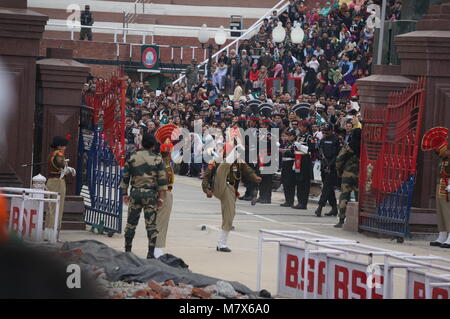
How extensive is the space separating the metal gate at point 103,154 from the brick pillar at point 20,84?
1.01 meters

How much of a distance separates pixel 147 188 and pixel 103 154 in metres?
3.43

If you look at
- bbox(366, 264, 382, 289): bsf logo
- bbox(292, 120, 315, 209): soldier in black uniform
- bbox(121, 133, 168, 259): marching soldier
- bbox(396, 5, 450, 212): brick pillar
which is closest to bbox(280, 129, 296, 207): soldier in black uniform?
bbox(292, 120, 315, 209): soldier in black uniform

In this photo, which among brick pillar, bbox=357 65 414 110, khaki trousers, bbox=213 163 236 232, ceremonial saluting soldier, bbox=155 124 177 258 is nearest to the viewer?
ceremonial saluting soldier, bbox=155 124 177 258

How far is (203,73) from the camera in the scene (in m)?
40.3

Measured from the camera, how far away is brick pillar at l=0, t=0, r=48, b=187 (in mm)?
16562

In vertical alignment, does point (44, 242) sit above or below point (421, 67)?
below

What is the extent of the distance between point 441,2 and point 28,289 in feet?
51.7

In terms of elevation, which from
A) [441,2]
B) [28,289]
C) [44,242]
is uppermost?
[441,2]

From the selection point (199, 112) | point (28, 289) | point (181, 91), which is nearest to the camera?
point (28, 289)

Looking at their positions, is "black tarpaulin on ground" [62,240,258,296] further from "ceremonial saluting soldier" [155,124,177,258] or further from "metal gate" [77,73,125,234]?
"metal gate" [77,73,125,234]

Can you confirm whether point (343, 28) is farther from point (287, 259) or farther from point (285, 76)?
point (287, 259)

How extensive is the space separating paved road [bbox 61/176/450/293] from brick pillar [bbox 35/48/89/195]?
1.44m

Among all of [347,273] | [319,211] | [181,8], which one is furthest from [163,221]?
[181,8]
